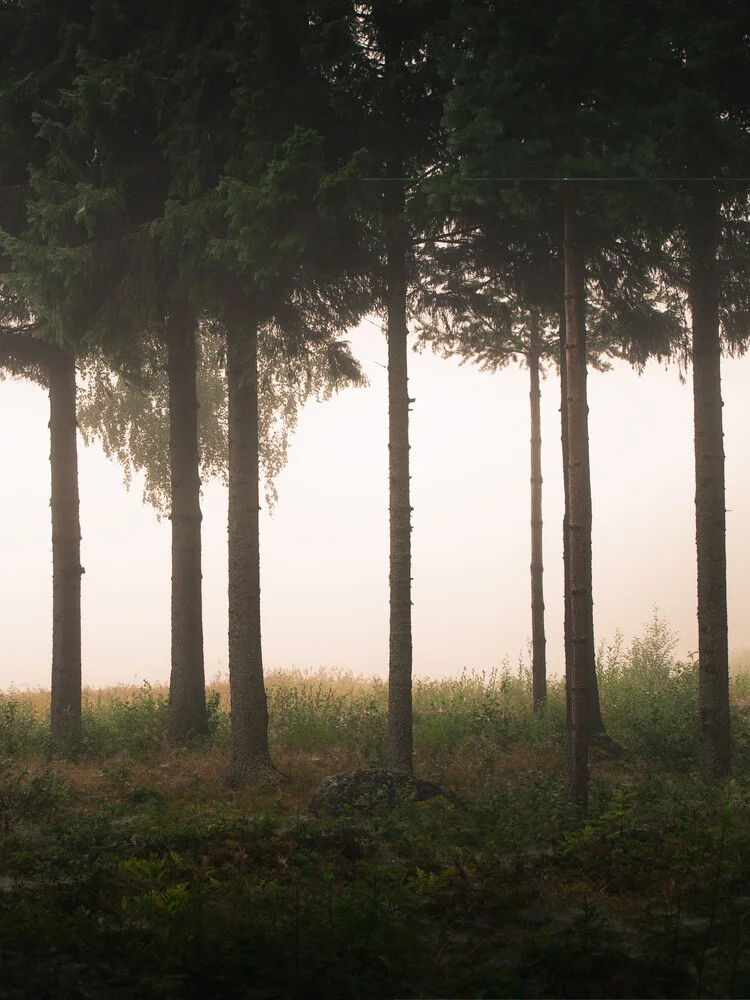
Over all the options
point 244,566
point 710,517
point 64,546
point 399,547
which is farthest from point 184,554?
point 710,517

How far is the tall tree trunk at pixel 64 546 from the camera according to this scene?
16.6m

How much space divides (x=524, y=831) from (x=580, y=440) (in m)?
4.99

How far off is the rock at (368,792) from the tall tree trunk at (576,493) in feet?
5.99

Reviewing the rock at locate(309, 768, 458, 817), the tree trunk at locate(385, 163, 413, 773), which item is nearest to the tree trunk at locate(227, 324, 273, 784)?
the tree trunk at locate(385, 163, 413, 773)

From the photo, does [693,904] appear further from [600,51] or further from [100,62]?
[100,62]

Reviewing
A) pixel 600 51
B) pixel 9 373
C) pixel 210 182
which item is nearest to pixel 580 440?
pixel 600 51

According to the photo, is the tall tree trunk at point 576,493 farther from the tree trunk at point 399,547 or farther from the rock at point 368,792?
the tree trunk at point 399,547

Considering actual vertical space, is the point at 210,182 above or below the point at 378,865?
above

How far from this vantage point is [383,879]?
21.6ft

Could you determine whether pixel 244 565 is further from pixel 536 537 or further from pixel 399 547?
pixel 536 537

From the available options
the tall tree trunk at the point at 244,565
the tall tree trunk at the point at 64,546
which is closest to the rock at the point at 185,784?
the tall tree trunk at the point at 244,565

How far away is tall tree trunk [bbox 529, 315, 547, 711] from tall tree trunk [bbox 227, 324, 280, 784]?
7412mm

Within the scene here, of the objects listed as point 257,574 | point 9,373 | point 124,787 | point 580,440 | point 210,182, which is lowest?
point 124,787

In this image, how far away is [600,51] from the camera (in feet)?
35.2
